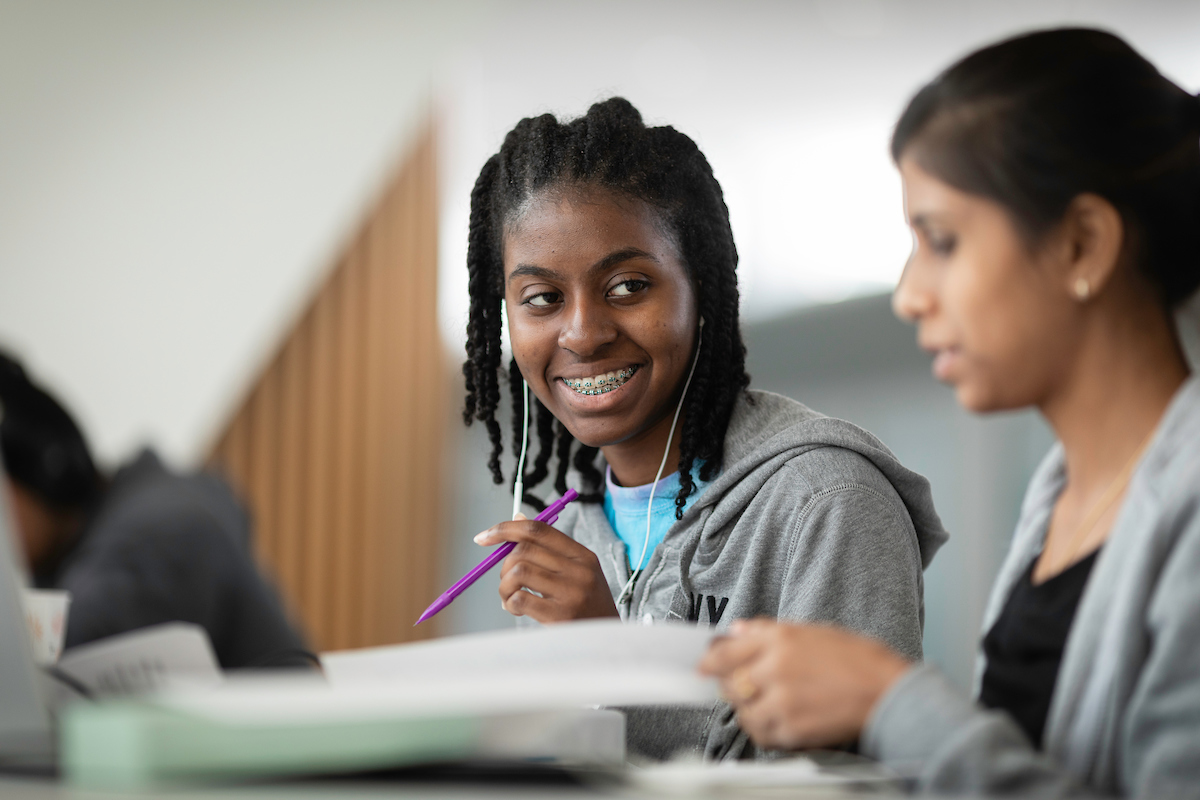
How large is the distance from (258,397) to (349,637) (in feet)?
2.50

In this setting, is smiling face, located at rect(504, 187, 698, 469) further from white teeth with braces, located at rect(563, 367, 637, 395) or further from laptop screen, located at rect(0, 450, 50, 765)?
laptop screen, located at rect(0, 450, 50, 765)

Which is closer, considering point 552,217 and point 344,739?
point 344,739

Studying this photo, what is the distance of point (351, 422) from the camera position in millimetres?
3086

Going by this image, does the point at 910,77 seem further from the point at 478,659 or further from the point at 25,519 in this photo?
the point at 25,519

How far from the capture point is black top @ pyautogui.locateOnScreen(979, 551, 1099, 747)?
0.61 metres

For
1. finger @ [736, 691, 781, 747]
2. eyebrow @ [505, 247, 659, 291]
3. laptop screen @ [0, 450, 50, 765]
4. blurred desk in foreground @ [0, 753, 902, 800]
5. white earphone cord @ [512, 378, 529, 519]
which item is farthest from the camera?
white earphone cord @ [512, 378, 529, 519]

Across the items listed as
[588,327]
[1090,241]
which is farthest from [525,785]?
[588,327]

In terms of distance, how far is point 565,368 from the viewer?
97 cm

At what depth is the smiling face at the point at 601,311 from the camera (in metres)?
0.93

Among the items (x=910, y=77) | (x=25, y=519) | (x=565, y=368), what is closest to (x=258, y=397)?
(x=25, y=519)

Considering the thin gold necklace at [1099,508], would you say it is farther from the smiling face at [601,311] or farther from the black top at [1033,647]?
the smiling face at [601,311]

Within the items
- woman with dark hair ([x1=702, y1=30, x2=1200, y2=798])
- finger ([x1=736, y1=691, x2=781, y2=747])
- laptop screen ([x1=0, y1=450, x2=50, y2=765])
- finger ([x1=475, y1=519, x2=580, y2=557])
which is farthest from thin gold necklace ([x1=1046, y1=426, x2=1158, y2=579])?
laptop screen ([x1=0, y1=450, x2=50, y2=765])

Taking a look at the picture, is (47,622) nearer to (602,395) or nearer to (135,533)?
(602,395)

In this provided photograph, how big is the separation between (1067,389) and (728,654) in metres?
0.26
